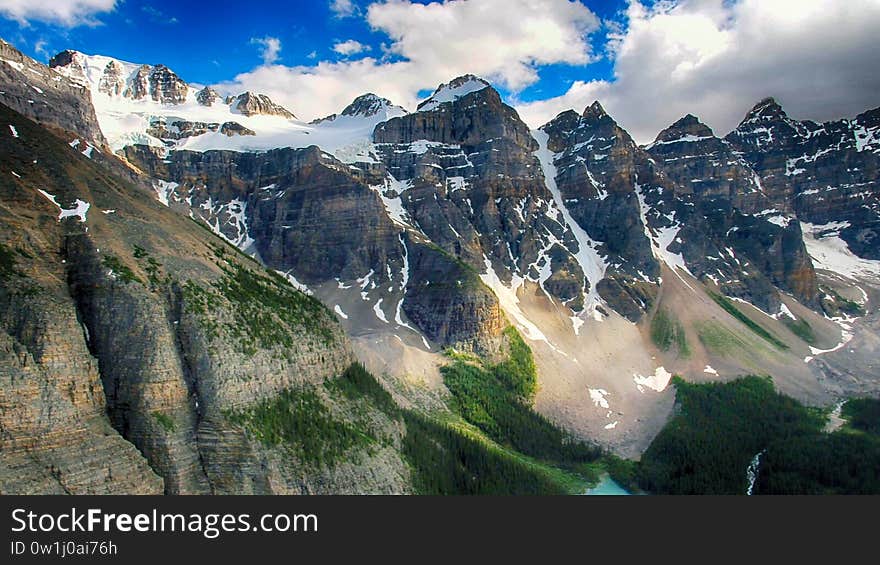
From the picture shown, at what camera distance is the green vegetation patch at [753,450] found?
93.8 metres

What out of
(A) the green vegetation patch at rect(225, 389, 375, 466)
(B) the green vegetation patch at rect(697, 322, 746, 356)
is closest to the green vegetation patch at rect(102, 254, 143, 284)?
(A) the green vegetation patch at rect(225, 389, 375, 466)

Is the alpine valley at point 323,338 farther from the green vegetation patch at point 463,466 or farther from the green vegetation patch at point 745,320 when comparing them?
the green vegetation patch at point 745,320

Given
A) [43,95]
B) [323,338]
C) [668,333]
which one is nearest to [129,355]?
[323,338]

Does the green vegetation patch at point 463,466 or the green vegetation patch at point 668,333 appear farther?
the green vegetation patch at point 668,333

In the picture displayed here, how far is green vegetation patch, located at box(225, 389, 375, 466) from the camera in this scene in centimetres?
6169

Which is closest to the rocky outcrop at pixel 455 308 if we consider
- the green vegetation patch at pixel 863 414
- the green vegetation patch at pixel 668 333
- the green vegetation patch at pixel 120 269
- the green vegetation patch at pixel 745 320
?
the green vegetation patch at pixel 668 333

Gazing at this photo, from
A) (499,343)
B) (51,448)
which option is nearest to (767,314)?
(499,343)

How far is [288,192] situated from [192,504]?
493ft

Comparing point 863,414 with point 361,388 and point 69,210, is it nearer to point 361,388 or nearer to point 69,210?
point 361,388

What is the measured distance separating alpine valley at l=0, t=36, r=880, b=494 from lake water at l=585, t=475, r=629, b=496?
2.11m

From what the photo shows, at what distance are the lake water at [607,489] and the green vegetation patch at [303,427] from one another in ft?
142

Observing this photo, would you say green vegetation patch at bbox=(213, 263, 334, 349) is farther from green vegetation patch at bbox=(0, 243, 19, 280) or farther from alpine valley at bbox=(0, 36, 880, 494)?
green vegetation patch at bbox=(0, 243, 19, 280)

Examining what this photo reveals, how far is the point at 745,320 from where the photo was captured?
18762 centimetres

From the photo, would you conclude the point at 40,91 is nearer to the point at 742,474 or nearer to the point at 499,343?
the point at 499,343
